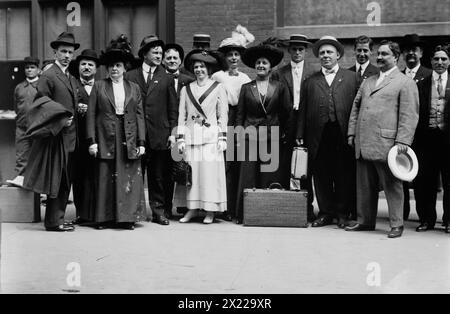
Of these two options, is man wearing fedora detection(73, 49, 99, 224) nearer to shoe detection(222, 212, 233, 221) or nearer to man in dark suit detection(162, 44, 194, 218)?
man in dark suit detection(162, 44, 194, 218)

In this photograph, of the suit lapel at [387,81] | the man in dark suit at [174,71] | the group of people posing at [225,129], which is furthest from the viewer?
the man in dark suit at [174,71]

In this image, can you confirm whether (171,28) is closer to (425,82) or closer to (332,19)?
(332,19)

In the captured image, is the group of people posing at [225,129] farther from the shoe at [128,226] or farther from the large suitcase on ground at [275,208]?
the large suitcase on ground at [275,208]

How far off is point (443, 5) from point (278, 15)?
257cm

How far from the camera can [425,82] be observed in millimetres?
7992

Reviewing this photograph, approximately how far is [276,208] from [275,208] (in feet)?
0.04

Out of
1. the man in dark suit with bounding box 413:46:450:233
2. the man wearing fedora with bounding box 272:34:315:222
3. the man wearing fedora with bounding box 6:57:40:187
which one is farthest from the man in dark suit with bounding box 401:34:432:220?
the man wearing fedora with bounding box 6:57:40:187

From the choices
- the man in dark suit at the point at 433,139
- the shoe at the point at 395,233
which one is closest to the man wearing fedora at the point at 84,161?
the shoe at the point at 395,233

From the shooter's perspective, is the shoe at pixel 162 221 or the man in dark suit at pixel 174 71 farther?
the man in dark suit at pixel 174 71

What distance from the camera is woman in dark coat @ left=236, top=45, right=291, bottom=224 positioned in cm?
843

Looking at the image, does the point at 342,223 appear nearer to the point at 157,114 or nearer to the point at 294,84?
the point at 294,84

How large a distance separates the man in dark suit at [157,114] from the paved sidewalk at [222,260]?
529 millimetres

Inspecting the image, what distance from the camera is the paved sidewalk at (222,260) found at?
5.44 meters

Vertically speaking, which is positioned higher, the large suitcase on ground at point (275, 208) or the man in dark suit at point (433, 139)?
the man in dark suit at point (433, 139)
